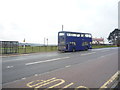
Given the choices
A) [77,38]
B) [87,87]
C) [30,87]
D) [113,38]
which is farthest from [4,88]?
[113,38]

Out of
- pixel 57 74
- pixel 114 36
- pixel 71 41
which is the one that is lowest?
pixel 57 74

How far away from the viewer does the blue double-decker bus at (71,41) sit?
26.1 metres

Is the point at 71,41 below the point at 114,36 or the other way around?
below

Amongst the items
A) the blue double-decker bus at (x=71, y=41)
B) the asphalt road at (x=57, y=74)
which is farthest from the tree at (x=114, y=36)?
the asphalt road at (x=57, y=74)

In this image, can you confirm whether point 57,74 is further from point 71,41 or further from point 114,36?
point 114,36

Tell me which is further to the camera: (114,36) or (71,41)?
(114,36)

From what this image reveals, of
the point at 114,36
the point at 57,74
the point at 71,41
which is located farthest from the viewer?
the point at 114,36

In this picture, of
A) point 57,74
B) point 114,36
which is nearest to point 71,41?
point 57,74

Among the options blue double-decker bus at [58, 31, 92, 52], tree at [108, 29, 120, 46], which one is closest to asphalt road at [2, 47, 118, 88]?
blue double-decker bus at [58, 31, 92, 52]

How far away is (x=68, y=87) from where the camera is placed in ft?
17.1

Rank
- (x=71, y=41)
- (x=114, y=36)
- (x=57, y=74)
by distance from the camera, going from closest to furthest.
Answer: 1. (x=57, y=74)
2. (x=71, y=41)
3. (x=114, y=36)

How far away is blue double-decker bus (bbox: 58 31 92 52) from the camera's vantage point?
26.1 m

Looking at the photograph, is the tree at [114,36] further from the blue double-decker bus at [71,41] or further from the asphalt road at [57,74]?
the asphalt road at [57,74]

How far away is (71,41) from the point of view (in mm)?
26938
